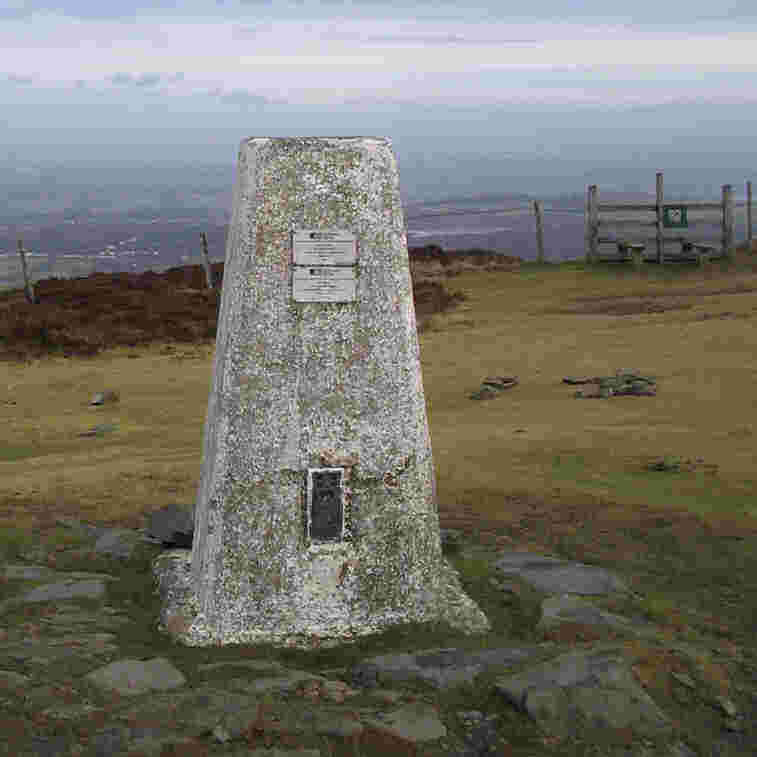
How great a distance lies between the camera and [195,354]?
2005cm

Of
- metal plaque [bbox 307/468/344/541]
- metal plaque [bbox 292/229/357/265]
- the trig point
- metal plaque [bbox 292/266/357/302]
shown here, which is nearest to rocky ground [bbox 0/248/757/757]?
the trig point

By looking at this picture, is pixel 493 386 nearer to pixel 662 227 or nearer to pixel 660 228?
pixel 660 228

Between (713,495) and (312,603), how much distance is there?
4.28 metres

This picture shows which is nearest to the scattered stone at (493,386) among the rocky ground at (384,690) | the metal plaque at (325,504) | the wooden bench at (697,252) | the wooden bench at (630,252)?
the rocky ground at (384,690)

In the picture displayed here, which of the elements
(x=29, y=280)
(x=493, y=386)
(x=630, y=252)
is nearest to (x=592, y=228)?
(x=630, y=252)

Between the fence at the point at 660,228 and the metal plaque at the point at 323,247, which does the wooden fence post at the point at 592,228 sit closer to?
the fence at the point at 660,228

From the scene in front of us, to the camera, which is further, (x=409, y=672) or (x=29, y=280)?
(x=29, y=280)

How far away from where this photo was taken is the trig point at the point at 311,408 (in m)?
5.86

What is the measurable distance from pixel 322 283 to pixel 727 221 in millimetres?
24854

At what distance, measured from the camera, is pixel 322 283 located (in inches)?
231

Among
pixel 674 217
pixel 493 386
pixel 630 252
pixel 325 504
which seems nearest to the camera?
pixel 325 504

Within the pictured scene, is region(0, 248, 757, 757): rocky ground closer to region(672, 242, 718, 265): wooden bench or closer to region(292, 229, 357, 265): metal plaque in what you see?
region(292, 229, 357, 265): metal plaque

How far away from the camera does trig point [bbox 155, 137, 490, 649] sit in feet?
19.2

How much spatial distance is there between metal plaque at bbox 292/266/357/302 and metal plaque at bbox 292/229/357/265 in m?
0.04
